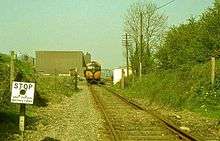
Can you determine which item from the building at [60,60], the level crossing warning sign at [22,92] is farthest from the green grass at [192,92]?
the building at [60,60]

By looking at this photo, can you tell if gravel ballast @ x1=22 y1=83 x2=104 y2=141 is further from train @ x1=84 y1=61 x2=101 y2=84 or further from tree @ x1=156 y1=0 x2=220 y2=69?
train @ x1=84 y1=61 x2=101 y2=84

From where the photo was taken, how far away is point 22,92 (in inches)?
432

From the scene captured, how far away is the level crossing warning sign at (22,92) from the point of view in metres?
10.9

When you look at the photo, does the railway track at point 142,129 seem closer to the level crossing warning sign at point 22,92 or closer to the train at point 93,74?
the level crossing warning sign at point 22,92

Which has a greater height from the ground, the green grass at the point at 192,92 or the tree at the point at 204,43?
the tree at the point at 204,43

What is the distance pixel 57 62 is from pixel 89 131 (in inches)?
4287

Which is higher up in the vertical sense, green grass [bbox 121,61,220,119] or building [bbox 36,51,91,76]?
building [bbox 36,51,91,76]

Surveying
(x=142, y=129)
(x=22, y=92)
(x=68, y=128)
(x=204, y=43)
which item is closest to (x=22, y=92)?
(x=22, y=92)

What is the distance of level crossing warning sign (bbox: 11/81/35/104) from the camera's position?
10883 millimetres

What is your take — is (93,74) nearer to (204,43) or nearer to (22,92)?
(204,43)

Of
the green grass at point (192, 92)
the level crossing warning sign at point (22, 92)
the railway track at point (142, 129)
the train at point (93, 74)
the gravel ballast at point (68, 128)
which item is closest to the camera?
the level crossing warning sign at point (22, 92)

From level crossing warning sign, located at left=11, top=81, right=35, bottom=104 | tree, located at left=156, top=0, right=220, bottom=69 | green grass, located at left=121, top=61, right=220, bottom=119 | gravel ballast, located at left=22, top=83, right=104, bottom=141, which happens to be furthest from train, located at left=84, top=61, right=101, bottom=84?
level crossing warning sign, located at left=11, top=81, right=35, bottom=104

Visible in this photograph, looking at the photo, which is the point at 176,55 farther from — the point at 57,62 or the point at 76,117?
the point at 57,62

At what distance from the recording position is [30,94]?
36.3 ft
